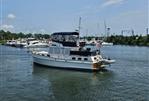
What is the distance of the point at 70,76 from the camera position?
4222cm

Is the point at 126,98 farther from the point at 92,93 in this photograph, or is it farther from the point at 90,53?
the point at 90,53

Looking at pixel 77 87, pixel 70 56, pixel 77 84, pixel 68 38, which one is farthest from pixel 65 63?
pixel 77 87

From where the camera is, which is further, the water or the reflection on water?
the reflection on water

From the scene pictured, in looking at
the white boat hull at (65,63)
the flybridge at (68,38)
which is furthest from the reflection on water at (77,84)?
the flybridge at (68,38)

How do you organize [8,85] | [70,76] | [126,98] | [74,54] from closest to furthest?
[126,98]
[8,85]
[70,76]
[74,54]

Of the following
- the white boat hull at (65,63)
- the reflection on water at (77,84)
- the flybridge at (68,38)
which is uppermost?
the flybridge at (68,38)

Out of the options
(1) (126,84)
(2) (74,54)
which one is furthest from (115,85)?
(2) (74,54)

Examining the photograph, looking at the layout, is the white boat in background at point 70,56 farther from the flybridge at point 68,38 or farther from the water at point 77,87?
the water at point 77,87

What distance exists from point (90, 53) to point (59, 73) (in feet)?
19.2

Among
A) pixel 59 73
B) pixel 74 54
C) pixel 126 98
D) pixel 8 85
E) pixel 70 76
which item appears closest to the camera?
pixel 126 98

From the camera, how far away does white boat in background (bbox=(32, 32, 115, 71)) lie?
46844 mm

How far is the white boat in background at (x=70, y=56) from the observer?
46844mm

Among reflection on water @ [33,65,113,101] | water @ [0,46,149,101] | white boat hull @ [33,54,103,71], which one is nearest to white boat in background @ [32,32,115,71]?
white boat hull @ [33,54,103,71]

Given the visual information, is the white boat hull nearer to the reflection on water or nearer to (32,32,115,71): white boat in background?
(32,32,115,71): white boat in background
